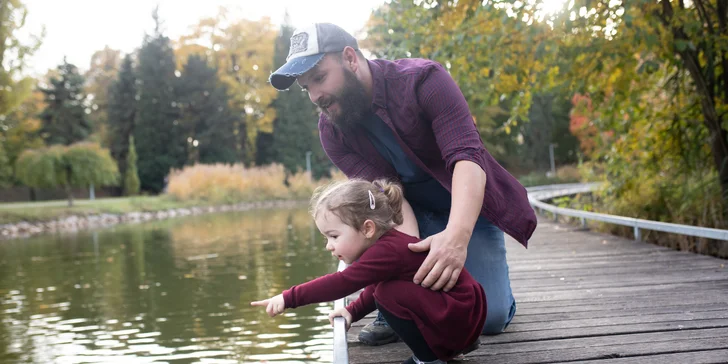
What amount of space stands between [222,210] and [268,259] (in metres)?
17.4

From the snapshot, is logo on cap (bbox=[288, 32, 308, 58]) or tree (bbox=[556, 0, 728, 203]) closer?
logo on cap (bbox=[288, 32, 308, 58])

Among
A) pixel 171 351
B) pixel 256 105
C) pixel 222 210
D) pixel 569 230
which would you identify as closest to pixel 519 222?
pixel 171 351

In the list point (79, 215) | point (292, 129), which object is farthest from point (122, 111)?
point (79, 215)

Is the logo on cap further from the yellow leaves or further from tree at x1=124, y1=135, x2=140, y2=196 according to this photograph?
tree at x1=124, y1=135, x2=140, y2=196

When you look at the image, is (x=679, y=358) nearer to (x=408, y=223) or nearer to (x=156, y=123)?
(x=408, y=223)

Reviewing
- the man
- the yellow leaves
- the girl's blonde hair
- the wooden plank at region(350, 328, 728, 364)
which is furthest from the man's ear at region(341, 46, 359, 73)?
the yellow leaves

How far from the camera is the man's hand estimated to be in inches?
85.2

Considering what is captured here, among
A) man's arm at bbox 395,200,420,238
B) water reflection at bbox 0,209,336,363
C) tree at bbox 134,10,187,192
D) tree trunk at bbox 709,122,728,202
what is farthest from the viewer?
→ tree at bbox 134,10,187,192

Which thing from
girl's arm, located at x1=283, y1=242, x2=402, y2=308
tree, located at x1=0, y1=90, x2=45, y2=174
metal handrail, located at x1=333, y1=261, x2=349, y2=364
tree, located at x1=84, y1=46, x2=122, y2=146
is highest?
tree, located at x1=84, y1=46, x2=122, y2=146

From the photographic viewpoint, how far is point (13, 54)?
19266 millimetres

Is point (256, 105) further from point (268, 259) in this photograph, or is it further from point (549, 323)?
point (549, 323)

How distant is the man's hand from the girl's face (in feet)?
0.76

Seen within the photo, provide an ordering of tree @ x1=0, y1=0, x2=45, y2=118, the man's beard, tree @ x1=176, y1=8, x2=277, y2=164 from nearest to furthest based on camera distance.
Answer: the man's beard → tree @ x1=0, y1=0, x2=45, y2=118 → tree @ x1=176, y1=8, x2=277, y2=164

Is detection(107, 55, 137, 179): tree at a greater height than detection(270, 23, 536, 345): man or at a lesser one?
greater
